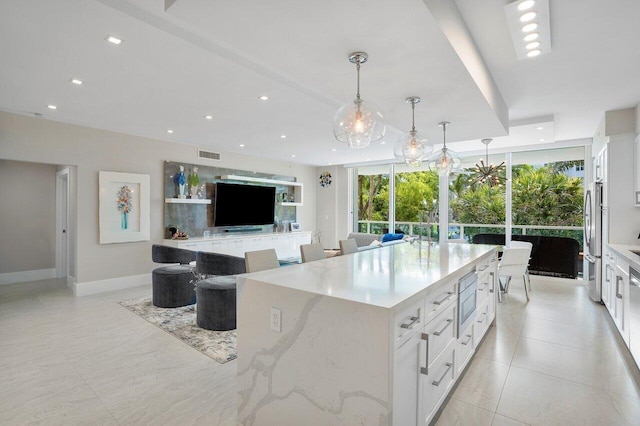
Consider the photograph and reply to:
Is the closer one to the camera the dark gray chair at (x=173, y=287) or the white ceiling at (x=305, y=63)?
the white ceiling at (x=305, y=63)

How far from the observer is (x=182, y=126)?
17.0 ft

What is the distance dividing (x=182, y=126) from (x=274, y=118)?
1.64 metres

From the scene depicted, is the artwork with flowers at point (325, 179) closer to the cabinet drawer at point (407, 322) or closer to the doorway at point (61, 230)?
the doorway at point (61, 230)

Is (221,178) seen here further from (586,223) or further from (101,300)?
(586,223)

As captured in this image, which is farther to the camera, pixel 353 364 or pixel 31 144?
pixel 31 144

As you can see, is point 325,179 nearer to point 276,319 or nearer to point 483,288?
point 483,288

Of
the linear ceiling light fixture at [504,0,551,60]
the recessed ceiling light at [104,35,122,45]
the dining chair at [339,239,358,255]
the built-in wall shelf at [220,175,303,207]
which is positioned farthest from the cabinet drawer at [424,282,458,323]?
the built-in wall shelf at [220,175,303,207]

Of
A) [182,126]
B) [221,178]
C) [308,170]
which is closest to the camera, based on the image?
[182,126]

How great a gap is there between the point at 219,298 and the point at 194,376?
1029 millimetres

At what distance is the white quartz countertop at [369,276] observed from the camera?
166 cm

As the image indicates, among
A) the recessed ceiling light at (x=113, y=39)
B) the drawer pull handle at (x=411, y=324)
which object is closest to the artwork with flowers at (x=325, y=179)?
the recessed ceiling light at (x=113, y=39)

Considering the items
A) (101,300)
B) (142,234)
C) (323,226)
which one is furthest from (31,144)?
(323,226)

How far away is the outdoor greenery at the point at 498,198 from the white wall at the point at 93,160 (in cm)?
499

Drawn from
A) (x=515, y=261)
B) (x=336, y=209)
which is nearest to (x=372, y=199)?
(x=336, y=209)
